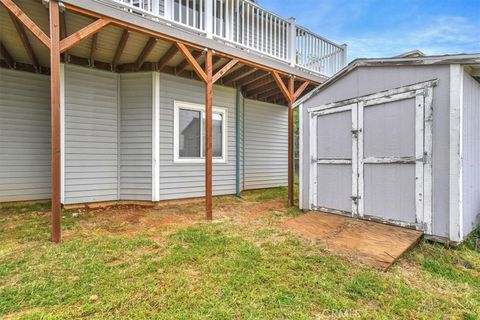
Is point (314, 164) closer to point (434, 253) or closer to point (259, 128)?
point (434, 253)

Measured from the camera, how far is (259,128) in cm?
860

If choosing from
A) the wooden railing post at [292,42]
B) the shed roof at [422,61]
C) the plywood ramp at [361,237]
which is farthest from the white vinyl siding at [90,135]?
the shed roof at [422,61]

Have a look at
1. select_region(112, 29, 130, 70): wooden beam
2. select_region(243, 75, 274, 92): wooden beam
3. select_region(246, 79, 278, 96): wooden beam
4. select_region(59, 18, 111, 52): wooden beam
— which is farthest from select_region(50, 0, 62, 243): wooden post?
select_region(246, 79, 278, 96): wooden beam

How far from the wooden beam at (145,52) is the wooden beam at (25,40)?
6.29 ft

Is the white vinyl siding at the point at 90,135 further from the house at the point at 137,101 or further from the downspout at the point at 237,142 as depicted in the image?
the downspout at the point at 237,142

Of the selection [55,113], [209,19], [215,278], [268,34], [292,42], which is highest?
[268,34]

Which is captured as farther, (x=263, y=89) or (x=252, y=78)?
(x=263, y=89)

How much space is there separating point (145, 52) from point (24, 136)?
3335 mm

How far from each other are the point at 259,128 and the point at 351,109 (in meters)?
4.28

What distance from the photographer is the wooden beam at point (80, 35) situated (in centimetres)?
358

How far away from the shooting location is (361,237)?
3.65 metres

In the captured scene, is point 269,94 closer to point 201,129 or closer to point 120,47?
point 201,129

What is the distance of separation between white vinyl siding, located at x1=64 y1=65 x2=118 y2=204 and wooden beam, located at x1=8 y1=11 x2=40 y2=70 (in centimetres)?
66

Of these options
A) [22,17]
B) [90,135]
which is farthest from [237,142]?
[22,17]
